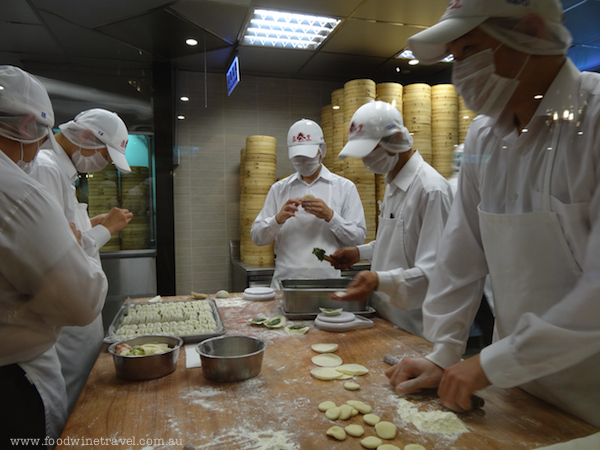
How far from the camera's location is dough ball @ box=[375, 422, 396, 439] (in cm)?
99

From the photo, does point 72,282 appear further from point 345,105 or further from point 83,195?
point 345,105

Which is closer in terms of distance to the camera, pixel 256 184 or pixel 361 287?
pixel 361 287

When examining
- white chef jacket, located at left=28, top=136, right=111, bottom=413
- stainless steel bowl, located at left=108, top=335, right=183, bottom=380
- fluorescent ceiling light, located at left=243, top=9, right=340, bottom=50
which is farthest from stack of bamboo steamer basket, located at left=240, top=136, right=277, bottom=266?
stainless steel bowl, located at left=108, top=335, right=183, bottom=380

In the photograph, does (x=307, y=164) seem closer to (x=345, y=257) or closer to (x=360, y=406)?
(x=345, y=257)

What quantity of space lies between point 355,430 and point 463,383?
301 mm

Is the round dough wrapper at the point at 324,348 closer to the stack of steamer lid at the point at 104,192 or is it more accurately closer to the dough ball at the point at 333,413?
the dough ball at the point at 333,413

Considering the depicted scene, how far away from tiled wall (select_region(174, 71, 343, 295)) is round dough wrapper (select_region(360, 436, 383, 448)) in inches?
151

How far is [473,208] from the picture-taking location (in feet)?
4.31

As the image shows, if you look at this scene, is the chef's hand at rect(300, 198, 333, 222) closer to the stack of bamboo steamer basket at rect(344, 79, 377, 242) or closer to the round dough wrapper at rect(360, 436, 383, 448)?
the stack of bamboo steamer basket at rect(344, 79, 377, 242)

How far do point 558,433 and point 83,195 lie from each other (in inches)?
122

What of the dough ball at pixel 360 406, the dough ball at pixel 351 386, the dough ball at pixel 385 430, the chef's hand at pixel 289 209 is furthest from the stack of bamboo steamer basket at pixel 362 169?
the dough ball at pixel 385 430

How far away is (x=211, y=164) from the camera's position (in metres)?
4.67

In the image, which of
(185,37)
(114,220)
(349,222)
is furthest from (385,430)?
(185,37)

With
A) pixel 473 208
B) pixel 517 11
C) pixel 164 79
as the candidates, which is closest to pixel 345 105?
pixel 164 79
